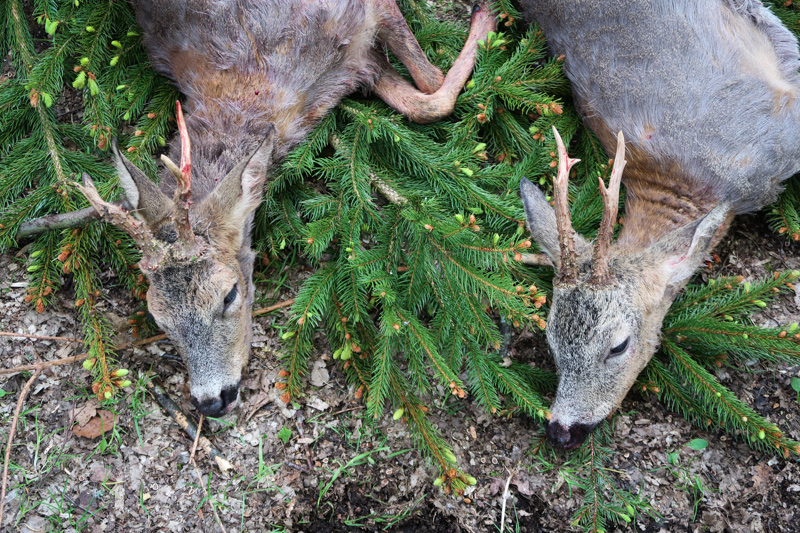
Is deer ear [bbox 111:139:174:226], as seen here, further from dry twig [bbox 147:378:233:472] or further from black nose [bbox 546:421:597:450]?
black nose [bbox 546:421:597:450]

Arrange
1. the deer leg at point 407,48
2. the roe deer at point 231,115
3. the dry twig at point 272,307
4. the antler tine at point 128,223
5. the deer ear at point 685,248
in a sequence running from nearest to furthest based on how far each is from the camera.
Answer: the antler tine at point 128,223, the roe deer at point 231,115, the deer ear at point 685,248, the dry twig at point 272,307, the deer leg at point 407,48

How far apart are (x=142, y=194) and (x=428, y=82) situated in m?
2.25

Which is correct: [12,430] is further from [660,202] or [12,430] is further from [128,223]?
[660,202]

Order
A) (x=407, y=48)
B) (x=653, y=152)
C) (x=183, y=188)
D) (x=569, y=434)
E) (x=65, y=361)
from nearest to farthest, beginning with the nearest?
(x=183, y=188), (x=569, y=434), (x=65, y=361), (x=653, y=152), (x=407, y=48)

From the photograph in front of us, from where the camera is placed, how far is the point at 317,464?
3.82 meters

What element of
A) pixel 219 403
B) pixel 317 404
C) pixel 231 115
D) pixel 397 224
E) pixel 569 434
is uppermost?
pixel 231 115

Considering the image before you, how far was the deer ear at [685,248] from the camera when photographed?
3.72 meters

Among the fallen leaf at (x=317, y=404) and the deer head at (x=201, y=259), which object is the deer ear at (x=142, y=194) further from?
the fallen leaf at (x=317, y=404)

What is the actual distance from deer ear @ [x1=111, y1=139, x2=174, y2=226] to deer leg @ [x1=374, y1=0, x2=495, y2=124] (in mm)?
1882

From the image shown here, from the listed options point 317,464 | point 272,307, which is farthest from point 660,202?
point 317,464

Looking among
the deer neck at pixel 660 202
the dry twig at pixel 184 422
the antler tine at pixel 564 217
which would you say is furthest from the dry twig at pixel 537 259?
the dry twig at pixel 184 422

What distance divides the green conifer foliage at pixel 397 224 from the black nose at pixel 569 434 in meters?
0.19

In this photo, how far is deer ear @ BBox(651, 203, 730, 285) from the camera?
3.72 m

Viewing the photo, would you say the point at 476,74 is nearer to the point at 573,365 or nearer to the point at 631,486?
the point at 573,365
